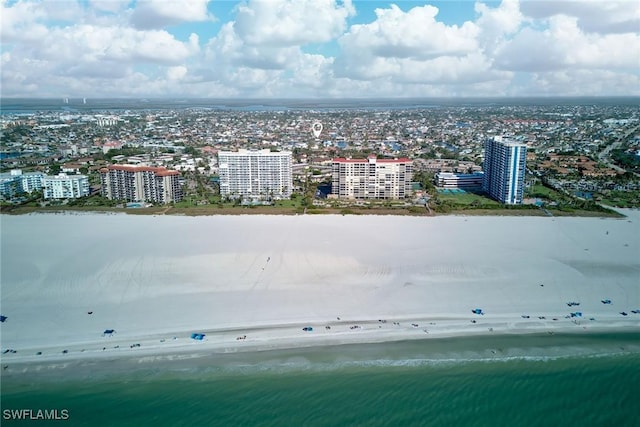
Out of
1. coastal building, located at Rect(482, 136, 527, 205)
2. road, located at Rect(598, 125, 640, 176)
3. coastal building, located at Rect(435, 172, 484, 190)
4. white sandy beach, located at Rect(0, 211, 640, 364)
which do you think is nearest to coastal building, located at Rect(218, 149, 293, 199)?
white sandy beach, located at Rect(0, 211, 640, 364)

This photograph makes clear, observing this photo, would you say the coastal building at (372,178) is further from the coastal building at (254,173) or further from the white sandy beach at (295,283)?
the white sandy beach at (295,283)

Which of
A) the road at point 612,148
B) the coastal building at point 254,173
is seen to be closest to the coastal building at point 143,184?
the coastal building at point 254,173

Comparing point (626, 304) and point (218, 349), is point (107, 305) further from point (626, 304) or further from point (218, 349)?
point (626, 304)

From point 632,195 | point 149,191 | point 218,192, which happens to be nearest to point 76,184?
point 149,191

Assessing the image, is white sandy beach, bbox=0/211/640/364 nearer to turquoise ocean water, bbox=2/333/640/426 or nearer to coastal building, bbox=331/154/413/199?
turquoise ocean water, bbox=2/333/640/426

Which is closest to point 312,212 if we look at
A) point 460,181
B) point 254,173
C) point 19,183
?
point 254,173

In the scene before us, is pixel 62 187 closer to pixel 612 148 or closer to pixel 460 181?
pixel 460 181
